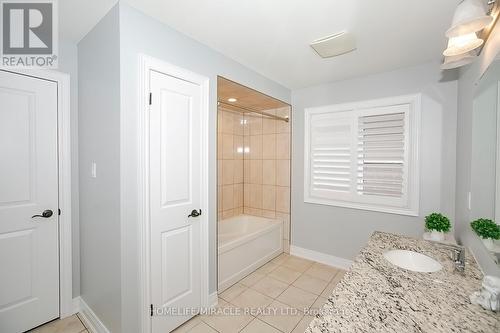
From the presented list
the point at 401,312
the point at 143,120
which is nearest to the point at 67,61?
the point at 143,120

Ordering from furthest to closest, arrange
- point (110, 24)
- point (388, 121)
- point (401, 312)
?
point (388, 121) → point (110, 24) → point (401, 312)

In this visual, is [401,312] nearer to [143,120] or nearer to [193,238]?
[193,238]

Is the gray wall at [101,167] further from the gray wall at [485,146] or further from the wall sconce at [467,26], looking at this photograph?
the gray wall at [485,146]

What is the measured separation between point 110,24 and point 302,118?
2343mm

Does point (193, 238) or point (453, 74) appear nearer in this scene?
point (193, 238)

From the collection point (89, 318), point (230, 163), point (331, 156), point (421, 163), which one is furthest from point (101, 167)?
point (421, 163)

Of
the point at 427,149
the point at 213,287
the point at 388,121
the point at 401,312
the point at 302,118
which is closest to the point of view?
the point at 401,312

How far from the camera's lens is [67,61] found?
1.88 metres

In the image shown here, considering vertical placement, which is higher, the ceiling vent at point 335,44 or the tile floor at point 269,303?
the ceiling vent at point 335,44

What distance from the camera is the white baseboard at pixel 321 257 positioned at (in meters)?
2.75

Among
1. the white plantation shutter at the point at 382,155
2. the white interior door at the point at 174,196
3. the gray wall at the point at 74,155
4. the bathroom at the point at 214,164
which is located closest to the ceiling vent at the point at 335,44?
the bathroom at the point at 214,164

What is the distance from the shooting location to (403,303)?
3.07ft

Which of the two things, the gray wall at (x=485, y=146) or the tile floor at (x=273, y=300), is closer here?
the gray wall at (x=485, y=146)

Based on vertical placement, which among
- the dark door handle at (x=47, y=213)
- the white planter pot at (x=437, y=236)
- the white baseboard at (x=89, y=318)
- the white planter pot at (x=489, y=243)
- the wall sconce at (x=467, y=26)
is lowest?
the white baseboard at (x=89, y=318)
